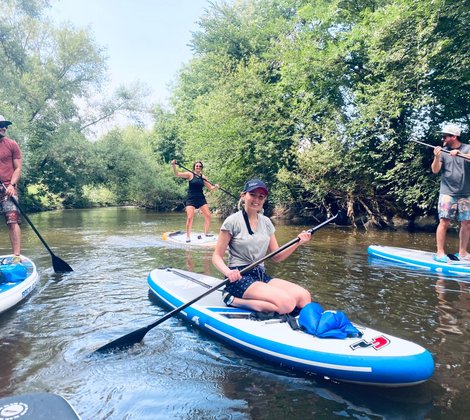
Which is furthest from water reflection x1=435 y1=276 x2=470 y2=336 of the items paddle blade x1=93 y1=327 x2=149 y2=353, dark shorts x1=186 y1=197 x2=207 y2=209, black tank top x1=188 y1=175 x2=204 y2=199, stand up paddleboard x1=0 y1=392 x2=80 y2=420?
black tank top x1=188 y1=175 x2=204 y2=199

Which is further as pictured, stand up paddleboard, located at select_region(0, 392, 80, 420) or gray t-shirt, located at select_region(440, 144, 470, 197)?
gray t-shirt, located at select_region(440, 144, 470, 197)

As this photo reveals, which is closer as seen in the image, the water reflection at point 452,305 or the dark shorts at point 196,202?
the water reflection at point 452,305

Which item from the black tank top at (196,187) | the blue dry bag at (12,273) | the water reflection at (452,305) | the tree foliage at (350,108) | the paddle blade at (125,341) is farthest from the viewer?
the tree foliage at (350,108)

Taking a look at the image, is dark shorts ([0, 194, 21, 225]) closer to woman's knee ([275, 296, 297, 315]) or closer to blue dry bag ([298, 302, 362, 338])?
woman's knee ([275, 296, 297, 315])

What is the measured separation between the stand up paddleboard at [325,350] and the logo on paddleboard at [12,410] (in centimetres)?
176

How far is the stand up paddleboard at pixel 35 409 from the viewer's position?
183cm

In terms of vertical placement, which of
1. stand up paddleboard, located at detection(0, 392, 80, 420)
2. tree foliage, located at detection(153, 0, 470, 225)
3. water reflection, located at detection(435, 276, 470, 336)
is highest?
tree foliage, located at detection(153, 0, 470, 225)

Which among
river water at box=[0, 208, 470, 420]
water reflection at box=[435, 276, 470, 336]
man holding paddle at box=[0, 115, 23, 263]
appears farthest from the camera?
man holding paddle at box=[0, 115, 23, 263]

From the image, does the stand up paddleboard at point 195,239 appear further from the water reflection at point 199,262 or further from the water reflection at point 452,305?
the water reflection at point 452,305

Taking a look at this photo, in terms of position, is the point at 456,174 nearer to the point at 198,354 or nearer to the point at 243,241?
the point at 243,241

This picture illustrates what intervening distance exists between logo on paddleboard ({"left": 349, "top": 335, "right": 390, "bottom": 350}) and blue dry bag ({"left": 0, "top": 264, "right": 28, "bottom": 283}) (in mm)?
4049

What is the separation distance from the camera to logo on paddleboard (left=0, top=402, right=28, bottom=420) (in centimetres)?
181

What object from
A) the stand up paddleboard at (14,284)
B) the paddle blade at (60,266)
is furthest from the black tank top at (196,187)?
the stand up paddleboard at (14,284)

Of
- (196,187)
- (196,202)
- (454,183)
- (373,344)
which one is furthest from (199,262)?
(373,344)
